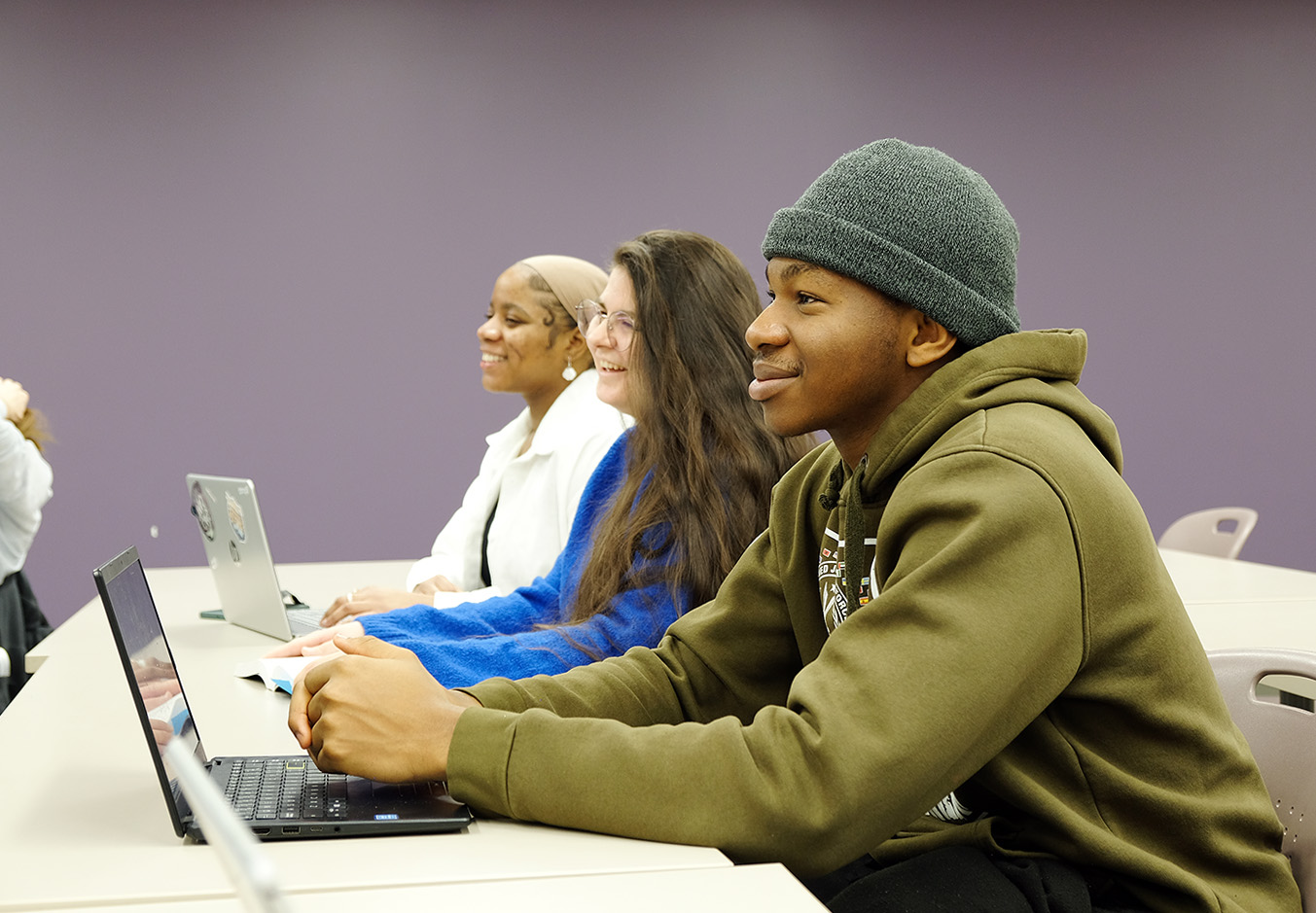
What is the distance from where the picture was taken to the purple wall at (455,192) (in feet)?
14.2

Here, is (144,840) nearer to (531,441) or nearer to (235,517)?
(235,517)

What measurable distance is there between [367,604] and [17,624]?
1575 mm

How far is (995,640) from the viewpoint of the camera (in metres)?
0.92

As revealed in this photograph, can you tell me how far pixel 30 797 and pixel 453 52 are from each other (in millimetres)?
3877

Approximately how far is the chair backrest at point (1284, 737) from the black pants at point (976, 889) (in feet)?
1.06

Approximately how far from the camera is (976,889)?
3.32 feet

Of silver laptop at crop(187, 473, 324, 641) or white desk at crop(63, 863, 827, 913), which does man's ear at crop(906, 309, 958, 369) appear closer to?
white desk at crop(63, 863, 827, 913)

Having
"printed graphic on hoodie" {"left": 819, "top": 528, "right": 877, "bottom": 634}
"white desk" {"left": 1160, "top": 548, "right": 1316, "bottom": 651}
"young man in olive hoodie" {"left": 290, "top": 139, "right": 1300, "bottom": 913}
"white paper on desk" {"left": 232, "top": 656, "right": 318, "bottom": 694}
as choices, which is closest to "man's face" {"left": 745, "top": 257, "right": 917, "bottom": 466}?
"young man in olive hoodie" {"left": 290, "top": 139, "right": 1300, "bottom": 913}

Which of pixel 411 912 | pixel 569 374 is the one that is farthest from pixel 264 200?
pixel 411 912

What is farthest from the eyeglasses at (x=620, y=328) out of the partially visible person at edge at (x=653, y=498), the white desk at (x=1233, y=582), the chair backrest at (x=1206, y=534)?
the chair backrest at (x=1206, y=534)

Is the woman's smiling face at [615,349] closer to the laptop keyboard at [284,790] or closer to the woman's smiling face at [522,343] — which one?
the woman's smiling face at [522,343]

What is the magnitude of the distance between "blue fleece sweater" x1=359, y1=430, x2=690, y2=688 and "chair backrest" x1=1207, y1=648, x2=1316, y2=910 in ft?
2.30

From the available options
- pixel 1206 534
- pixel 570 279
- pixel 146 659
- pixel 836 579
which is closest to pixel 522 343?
pixel 570 279

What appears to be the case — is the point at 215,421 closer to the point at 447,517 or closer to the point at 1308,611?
the point at 447,517
